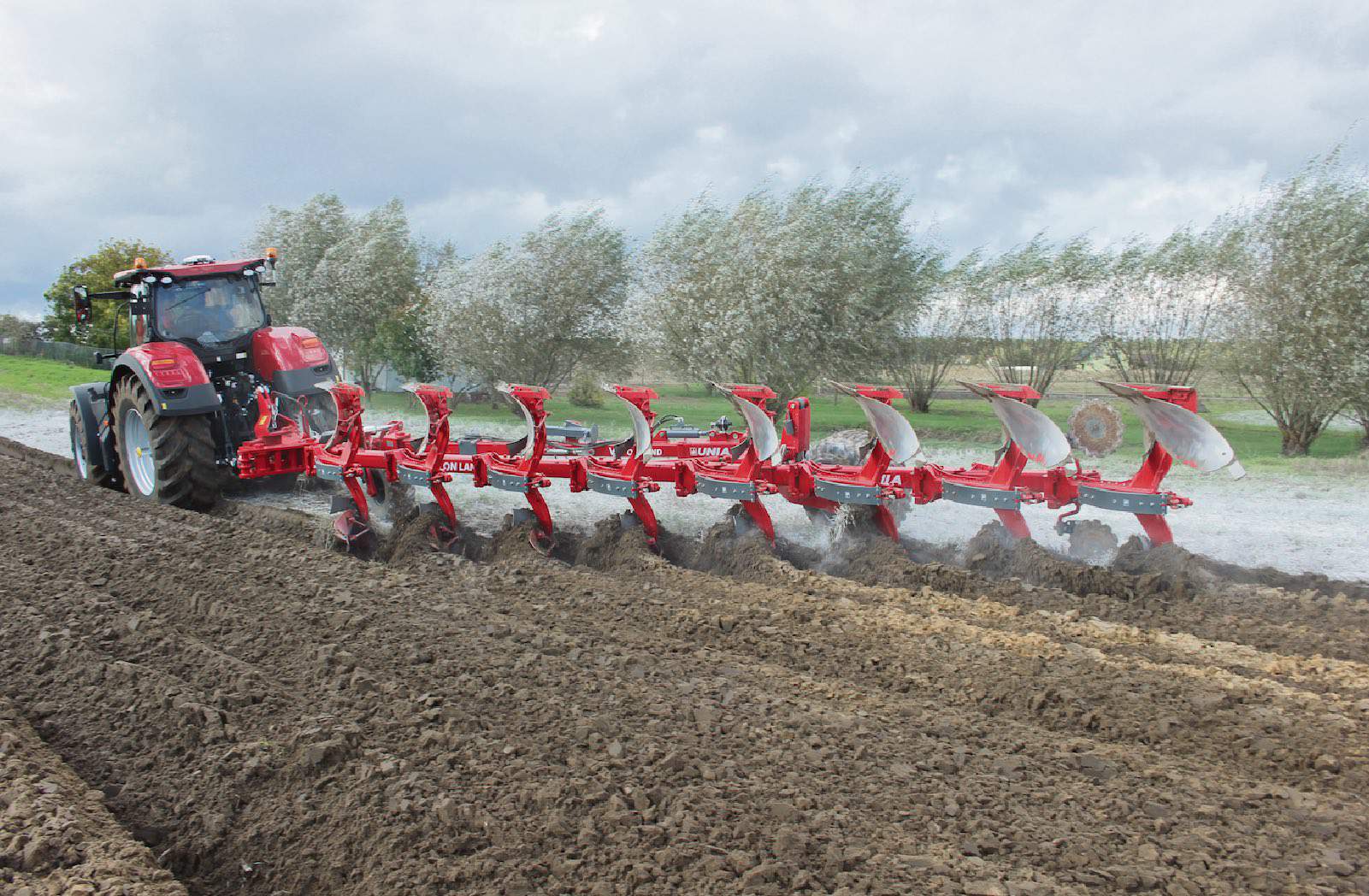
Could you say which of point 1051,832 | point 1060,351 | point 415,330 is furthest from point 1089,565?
point 415,330

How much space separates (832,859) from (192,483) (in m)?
7.04

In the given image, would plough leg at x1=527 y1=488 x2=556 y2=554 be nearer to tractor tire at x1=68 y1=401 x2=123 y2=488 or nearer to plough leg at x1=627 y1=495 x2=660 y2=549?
plough leg at x1=627 y1=495 x2=660 y2=549

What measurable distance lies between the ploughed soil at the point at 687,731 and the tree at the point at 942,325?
512 inches

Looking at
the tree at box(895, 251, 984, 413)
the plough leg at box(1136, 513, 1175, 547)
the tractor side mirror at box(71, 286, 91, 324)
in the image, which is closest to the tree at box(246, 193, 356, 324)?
the tree at box(895, 251, 984, 413)

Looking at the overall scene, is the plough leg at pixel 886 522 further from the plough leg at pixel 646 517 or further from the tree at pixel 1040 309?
the tree at pixel 1040 309

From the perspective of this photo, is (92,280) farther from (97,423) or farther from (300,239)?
(97,423)

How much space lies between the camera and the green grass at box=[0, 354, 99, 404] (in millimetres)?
21375

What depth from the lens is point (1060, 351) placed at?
57.9 feet

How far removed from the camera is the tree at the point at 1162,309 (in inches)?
624

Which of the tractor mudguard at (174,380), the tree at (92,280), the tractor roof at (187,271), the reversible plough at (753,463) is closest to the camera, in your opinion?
the reversible plough at (753,463)

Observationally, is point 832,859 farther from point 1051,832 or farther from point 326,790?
point 326,790

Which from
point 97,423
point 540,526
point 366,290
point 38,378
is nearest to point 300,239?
point 366,290

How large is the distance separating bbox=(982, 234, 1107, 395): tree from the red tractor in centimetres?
1261

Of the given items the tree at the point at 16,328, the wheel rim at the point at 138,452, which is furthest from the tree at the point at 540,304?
the tree at the point at 16,328
